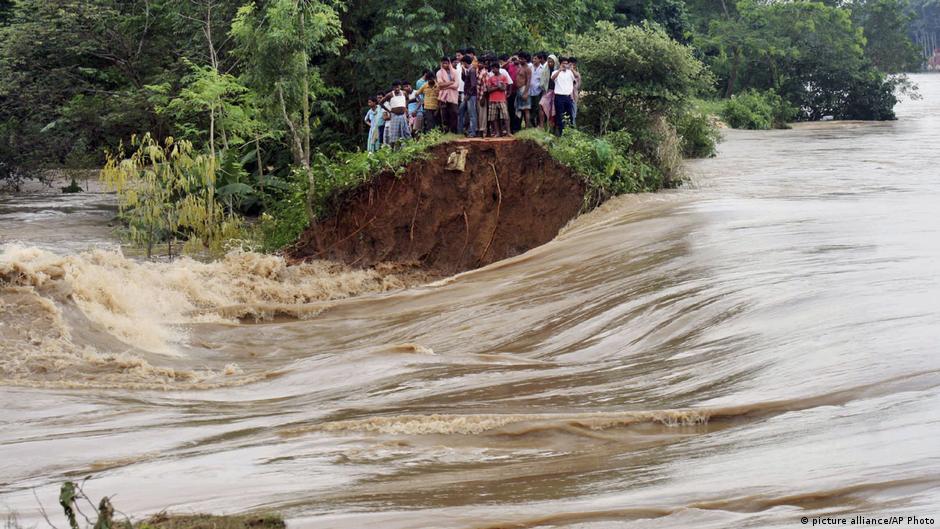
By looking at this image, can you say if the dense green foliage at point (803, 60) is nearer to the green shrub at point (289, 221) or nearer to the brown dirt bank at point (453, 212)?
the brown dirt bank at point (453, 212)

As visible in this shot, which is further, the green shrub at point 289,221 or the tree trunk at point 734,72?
the tree trunk at point 734,72

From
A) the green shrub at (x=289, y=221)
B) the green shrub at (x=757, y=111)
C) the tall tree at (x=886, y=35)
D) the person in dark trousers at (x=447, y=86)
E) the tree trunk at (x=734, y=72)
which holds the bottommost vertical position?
the green shrub at (x=289, y=221)

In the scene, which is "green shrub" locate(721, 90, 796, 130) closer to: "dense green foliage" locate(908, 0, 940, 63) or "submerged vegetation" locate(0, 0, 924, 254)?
"submerged vegetation" locate(0, 0, 924, 254)

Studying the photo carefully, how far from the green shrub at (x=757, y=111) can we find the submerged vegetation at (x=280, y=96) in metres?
0.08

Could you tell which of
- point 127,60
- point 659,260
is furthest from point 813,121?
point 659,260

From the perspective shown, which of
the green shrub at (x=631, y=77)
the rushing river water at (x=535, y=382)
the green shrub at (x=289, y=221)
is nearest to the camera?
the rushing river water at (x=535, y=382)

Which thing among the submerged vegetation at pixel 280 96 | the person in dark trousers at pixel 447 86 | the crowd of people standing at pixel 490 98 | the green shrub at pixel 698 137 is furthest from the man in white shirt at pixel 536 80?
the green shrub at pixel 698 137

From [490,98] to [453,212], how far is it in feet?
6.52

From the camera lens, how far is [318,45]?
2030 cm

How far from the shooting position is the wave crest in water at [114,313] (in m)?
10.2

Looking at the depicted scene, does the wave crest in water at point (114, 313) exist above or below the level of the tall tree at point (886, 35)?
below

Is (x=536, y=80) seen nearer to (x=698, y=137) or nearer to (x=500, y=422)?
(x=698, y=137)

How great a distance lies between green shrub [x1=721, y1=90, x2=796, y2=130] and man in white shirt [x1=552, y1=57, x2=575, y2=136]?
73.0 ft

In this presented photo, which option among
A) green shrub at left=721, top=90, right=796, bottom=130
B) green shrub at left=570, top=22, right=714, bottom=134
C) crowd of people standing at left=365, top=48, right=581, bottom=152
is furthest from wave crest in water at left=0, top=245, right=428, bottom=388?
green shrub at left=721, top=90, right=796, bottom=130
